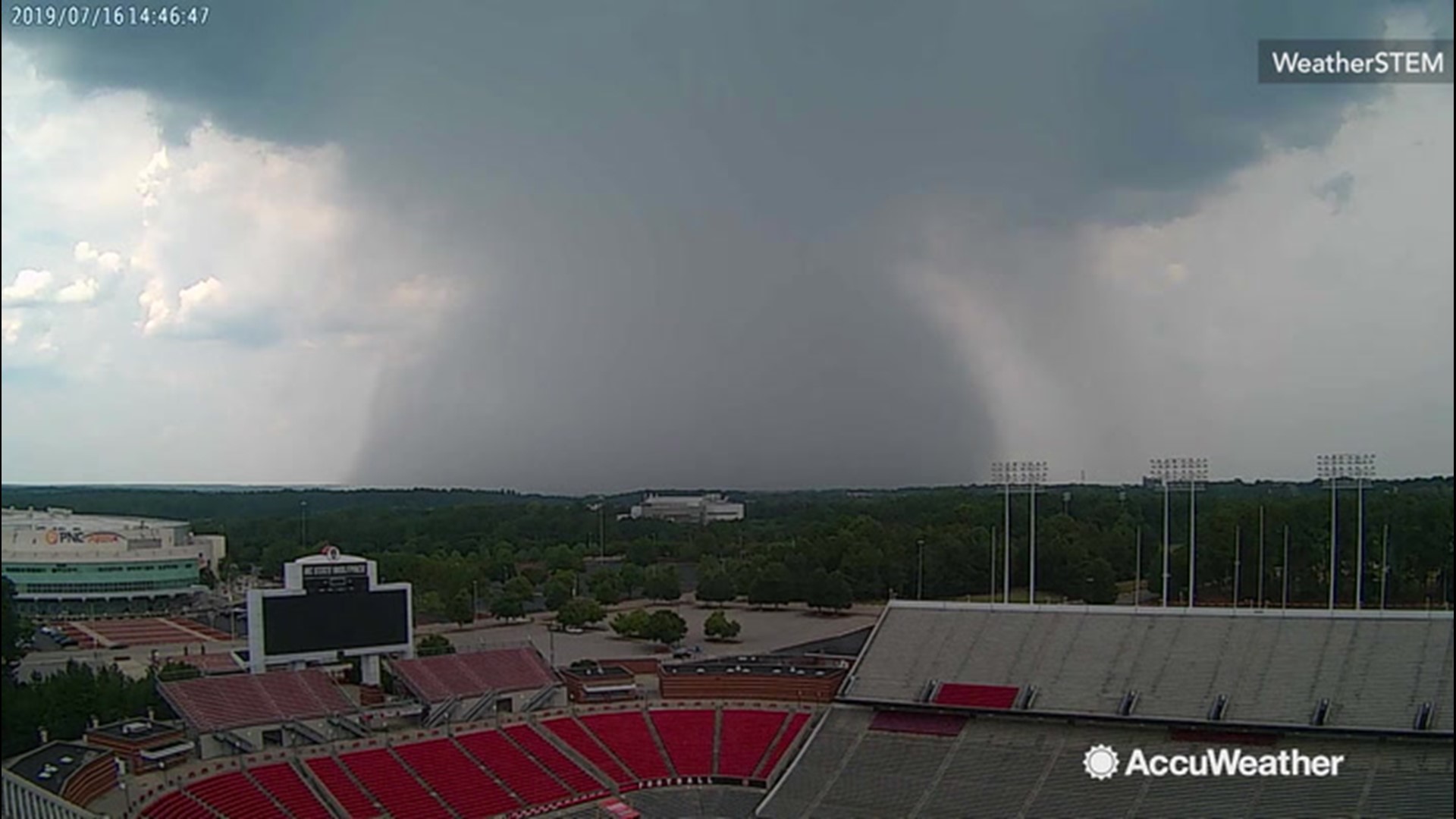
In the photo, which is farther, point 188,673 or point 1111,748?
point 188,673

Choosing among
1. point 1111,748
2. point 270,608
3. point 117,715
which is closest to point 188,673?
point 117,715

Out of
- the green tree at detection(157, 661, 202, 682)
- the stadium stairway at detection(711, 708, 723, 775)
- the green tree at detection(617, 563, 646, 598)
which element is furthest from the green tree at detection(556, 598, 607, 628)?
the stadium stairway at detection(711, 708, 723, 775)

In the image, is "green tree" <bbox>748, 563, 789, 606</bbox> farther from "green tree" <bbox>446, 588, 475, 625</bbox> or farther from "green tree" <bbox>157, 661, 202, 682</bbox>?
"green tree" <bbox>157, 661, 202, 682</bbox>

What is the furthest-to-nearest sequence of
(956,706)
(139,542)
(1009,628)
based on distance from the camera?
(139,542), (1009,628), (956,706)

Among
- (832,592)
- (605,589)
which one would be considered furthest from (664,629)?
(605,589)

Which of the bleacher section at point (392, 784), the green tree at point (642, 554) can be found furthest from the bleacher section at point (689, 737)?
the green tree at point (642, 554)

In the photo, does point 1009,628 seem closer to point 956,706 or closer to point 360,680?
point 956,706

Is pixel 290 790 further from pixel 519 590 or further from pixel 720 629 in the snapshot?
pixel 519 590
